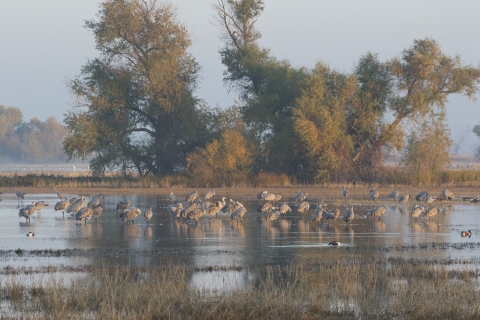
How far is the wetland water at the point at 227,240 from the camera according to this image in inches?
643

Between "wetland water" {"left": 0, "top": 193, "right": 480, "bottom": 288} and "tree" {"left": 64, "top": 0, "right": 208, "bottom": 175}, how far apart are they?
59.1ft

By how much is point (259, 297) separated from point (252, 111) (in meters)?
34.9

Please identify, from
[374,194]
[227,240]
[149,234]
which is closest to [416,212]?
[374,194]

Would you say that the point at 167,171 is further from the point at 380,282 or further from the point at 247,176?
the point at 380,282

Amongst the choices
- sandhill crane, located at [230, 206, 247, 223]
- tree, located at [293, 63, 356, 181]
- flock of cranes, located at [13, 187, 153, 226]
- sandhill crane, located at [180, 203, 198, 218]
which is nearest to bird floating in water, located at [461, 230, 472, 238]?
sandhill crane, located at [230, 206, 247, 223]

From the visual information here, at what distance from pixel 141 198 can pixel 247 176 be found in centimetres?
1075

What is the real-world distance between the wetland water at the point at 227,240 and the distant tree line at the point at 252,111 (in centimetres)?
1679

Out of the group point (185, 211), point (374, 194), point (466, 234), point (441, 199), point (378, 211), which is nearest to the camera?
point (466, 234)

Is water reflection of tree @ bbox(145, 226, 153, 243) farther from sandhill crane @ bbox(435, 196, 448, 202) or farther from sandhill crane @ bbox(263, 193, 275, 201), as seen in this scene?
sandhill crane @ bbox(435, 196, 448, 202)

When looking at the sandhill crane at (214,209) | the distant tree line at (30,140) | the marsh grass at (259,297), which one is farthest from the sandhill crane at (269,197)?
the distant tree line at (30,140)

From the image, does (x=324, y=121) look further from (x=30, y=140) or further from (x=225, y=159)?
(x=30, y=140)

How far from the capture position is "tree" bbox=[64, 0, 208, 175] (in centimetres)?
4578

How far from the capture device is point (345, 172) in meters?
44.8

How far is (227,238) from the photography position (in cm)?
2038
